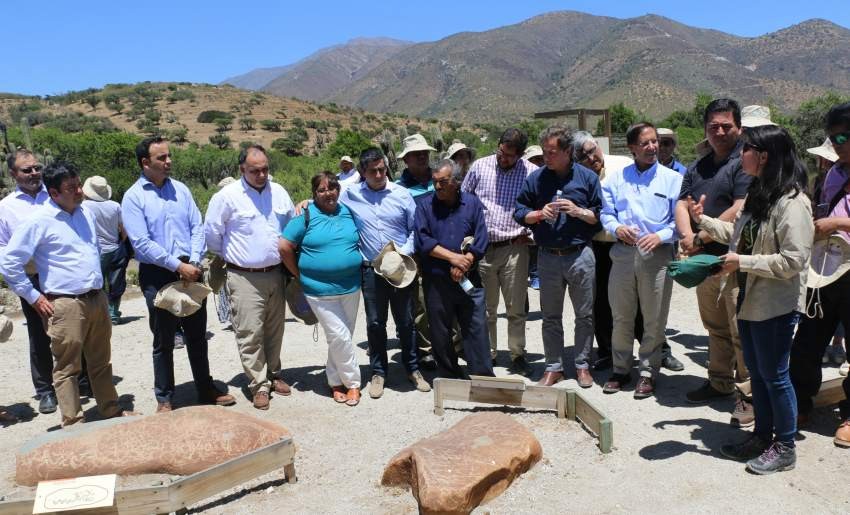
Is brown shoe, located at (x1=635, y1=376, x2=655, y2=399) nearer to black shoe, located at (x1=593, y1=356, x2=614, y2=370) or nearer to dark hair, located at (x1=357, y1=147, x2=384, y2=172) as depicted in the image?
black shoe, located at (x1=593, y1=356, x2=614, y2=370)

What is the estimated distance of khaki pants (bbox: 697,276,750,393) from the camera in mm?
4780

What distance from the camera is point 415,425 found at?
5.11 metres

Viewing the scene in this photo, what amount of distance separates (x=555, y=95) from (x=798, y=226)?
347 feet

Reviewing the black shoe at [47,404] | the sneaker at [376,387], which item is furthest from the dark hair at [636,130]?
the black shoe at [47,404]

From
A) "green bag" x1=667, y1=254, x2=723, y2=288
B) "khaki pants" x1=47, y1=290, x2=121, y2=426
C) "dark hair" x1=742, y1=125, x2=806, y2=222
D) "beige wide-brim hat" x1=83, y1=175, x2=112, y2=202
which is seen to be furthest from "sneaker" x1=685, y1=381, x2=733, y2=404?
"beige wide-brim hat" x1=83, y1=175, x2=112, y2=202

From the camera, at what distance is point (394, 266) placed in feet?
17.6

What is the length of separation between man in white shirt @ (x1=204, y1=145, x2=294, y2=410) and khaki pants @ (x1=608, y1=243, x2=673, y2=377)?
280cm

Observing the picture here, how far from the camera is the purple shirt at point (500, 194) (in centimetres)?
578

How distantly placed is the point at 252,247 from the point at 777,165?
382 cm

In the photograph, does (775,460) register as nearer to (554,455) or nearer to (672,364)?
(554,455)

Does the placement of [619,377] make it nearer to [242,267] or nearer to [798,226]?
[798,226]

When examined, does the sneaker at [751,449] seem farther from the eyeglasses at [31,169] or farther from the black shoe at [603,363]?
the eyeglasses at [31,169]

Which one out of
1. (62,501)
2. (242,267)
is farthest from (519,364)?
(62,501)

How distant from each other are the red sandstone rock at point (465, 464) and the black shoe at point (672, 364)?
2288 millimetres
